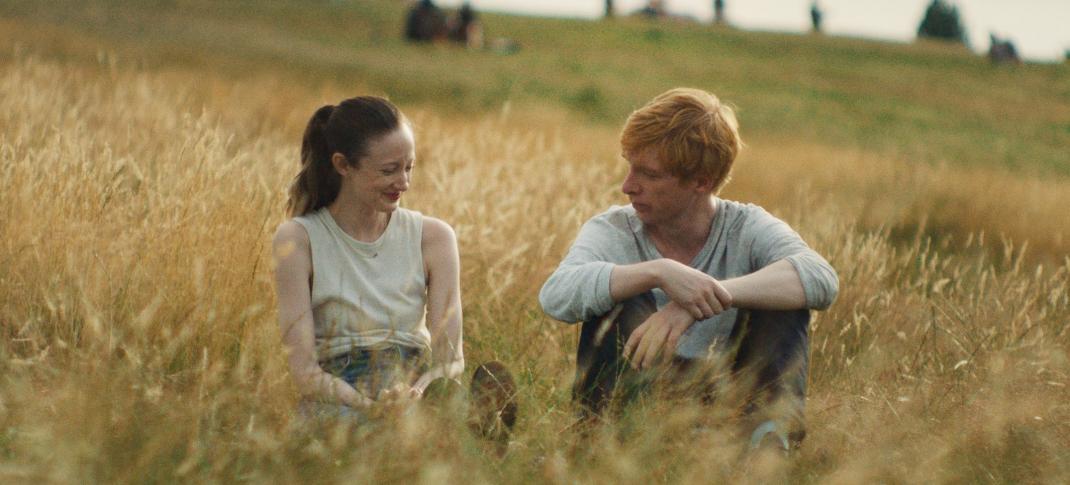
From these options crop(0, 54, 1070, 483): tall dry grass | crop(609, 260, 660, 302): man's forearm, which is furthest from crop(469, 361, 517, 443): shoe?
crop(609, 260, 660, 302): man's forearm

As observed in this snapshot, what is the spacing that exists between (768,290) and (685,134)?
0.56 metres

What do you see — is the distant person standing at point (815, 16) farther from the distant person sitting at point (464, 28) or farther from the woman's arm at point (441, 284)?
the woman's arm at point (441, 284)

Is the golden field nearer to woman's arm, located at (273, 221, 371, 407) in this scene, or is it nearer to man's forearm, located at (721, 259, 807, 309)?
woman's arm, located at (273, 221, 371, 407)

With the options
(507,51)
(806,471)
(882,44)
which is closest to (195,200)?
(806,471)

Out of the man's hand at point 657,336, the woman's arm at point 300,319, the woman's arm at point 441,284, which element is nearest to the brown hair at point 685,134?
the man's hand at point 657,336

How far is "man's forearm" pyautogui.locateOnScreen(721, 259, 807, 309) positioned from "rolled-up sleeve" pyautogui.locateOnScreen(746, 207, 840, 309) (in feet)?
0.11

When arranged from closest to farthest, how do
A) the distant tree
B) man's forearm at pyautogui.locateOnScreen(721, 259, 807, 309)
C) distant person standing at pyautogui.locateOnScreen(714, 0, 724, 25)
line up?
1. man's forearm at pyautogui.locateOnScreen(721, 259, 807, 309)
2. distant person standing at pyautogui.locateOnScreen(714, 0, 724, 25)
3. the distant tree

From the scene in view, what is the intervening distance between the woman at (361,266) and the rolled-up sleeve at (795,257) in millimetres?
978

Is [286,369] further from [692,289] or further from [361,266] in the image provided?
[692,289]

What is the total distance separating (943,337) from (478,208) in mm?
2091

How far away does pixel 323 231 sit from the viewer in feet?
11.0

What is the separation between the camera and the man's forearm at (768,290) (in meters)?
3.35

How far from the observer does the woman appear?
324 cm

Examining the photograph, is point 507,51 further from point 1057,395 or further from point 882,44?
point 1057,395
